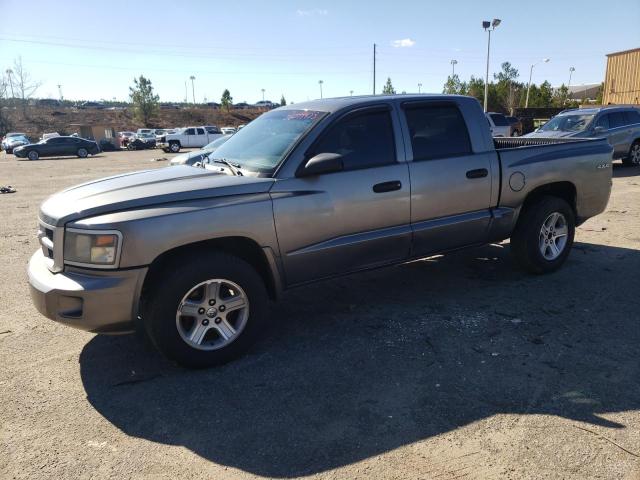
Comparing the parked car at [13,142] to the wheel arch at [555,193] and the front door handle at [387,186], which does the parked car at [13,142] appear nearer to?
the front door handle at [387,186]

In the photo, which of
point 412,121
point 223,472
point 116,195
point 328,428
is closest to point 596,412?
point 328,428

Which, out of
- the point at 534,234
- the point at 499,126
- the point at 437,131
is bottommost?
the point at 534,234

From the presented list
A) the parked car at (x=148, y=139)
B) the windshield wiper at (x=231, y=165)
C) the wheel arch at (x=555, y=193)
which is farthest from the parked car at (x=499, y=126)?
the parked car at (x=148, y=139)

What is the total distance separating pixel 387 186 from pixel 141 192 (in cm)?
194

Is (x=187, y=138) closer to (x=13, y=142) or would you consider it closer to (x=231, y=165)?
(x=13, y=142)

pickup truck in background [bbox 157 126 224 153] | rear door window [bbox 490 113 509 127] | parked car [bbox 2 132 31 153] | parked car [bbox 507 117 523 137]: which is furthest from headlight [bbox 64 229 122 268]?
parked car [bbox 2 132 31 153]

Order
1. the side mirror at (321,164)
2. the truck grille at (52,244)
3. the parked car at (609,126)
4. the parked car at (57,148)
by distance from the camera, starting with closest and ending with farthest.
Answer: the truck grille at (52,244), the side mirror at (321,164), the parked car at (609,126), the parked car at (57,148)

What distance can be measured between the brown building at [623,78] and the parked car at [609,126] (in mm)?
17970

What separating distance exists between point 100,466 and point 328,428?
125cm

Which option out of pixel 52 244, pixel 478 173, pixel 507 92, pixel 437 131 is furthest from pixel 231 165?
pixel 507 92

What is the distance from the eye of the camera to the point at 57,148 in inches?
1280

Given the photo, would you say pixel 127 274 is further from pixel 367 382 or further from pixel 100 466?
pixel 367 382

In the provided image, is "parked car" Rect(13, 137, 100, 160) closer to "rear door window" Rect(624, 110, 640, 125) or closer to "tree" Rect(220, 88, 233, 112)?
"rear door window" Rect(624, 110, 640, 125)

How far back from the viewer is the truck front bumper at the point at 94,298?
10.3ft
